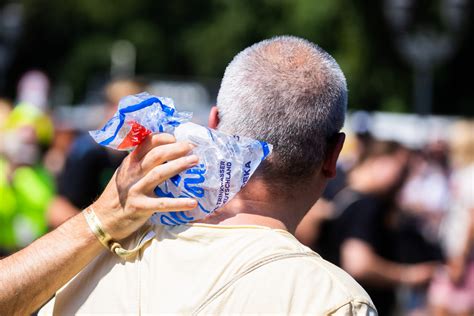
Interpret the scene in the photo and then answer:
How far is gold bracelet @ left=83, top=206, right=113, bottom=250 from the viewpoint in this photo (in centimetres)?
237

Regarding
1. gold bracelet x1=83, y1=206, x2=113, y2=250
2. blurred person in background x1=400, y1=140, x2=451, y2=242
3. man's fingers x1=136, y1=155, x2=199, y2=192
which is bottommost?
blurred person in background x1=400, y1=140, x2=451, y2=242

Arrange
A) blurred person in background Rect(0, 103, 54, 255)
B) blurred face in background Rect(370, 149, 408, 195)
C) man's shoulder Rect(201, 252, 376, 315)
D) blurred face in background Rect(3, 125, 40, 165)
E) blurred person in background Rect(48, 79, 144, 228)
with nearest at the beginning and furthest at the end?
man's shoulder Rect(201, 252, 376, 315) < blurred person in background Rect(48, 79, 144, 228) < blurred face in background Rect(370, 149, 408, 195) < blurred person in background Rect(0, 103, 54, 255) < blurred face in background Rect(3, 125, 40, 165)

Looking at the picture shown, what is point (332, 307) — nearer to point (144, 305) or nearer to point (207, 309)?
point (207, 309)

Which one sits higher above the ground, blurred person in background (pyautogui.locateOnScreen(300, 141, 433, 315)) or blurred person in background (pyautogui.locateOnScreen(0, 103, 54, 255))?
blurred person in background (pyautogui.locateOnScreen(300, 141, 433, 315))

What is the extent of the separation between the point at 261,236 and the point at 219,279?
145 millimetres

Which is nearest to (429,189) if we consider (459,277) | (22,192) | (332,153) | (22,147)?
(459,277)

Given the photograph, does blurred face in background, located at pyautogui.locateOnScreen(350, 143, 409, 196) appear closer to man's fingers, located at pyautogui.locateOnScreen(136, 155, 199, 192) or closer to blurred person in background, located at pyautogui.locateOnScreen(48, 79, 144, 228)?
blurred person in background, located at pyautogui.locateOnScreen(48, 79, 144, 228)

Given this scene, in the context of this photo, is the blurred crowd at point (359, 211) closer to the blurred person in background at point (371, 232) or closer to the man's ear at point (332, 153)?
the blurred person in background at point (371, 232)

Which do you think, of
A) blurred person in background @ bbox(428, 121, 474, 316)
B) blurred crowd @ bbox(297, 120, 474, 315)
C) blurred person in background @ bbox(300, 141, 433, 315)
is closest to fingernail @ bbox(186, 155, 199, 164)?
blurred crowd @ bbox(297, 120, 474, 315)

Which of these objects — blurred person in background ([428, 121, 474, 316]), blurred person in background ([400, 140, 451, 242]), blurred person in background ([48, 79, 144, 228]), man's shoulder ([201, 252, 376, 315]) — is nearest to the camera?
man's shoulder ([201, 252, 376, 315])

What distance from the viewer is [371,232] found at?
20.8 feet

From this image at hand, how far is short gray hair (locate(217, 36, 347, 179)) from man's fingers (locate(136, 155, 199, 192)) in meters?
0.20

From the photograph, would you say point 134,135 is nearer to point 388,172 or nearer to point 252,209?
point 252,209

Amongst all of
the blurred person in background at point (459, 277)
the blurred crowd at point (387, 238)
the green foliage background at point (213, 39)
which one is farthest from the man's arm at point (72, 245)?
the green foliage background at point (213, 39)
